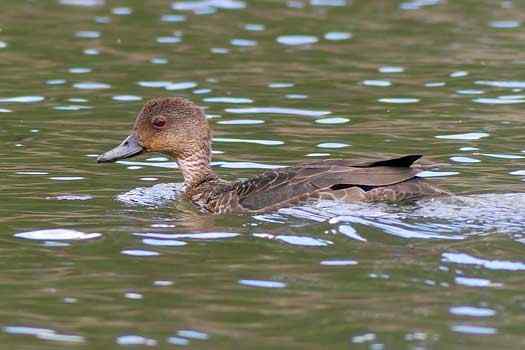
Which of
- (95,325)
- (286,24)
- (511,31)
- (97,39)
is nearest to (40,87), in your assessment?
(97,39)

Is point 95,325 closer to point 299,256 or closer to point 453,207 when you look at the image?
point 299,256

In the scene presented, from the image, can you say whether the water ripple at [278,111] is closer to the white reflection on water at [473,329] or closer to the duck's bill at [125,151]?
the duck's bill at [125,151]

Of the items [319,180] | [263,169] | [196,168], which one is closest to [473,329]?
[319,180]

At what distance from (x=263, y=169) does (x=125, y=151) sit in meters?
1.68

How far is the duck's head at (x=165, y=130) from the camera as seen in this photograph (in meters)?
12.8

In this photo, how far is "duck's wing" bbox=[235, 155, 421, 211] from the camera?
11.5 meters

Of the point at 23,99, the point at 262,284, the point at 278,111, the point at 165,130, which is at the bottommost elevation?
the point at 278,111

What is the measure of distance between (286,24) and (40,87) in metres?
5.24

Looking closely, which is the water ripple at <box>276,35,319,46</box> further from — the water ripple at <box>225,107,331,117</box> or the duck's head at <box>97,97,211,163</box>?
the duck's head at <box>97,97,211,163</box>

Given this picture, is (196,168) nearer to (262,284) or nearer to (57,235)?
(57,235)

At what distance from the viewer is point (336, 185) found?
455 inches

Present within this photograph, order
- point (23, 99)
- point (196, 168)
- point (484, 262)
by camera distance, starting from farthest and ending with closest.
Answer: point (23, 99) < point (196, 168) < point (484, 262)

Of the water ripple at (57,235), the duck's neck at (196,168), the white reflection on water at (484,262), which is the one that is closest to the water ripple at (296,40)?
the duck's neck at (196,168)

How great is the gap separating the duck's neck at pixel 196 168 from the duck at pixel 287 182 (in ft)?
0.20
